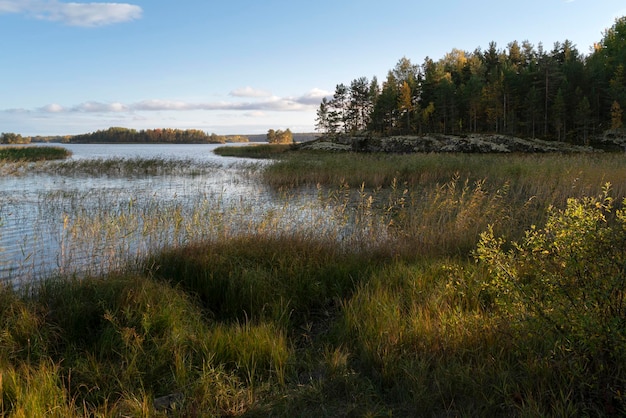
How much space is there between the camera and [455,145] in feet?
120

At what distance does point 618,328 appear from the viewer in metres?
2.58

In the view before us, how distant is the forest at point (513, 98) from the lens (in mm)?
46656

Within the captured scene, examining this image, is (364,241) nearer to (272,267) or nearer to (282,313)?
(272,267)

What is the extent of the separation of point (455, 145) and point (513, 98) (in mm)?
21676

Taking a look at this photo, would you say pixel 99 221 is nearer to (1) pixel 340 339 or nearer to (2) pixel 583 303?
(1) pixel 340 339

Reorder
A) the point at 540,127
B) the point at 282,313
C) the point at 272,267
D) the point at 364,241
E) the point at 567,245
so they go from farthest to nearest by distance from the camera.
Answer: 1. the point at 540,127
2. the point at 364,241
3. the point at 272,267
4. the point at 282,313
5. the point at 567,245

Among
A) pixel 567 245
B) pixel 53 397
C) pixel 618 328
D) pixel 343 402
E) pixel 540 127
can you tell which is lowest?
pixel 343 402

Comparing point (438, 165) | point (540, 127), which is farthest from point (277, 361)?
point (540, 127)

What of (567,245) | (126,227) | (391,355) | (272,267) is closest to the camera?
(567,245)

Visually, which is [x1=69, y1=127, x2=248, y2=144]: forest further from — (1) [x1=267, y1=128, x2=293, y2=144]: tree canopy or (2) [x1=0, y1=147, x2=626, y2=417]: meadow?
(2) [x1=0, y1=147, x2=626, y2=417]: meadow

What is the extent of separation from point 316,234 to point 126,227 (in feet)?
12.6

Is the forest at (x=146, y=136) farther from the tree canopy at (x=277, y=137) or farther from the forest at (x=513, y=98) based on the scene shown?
the forest at (x=513, y=98)

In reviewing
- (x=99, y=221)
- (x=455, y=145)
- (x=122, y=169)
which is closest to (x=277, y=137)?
(x=455, y=145)

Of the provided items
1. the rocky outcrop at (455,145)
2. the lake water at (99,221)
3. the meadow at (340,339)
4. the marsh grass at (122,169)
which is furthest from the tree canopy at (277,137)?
the meadow at (340,339)
